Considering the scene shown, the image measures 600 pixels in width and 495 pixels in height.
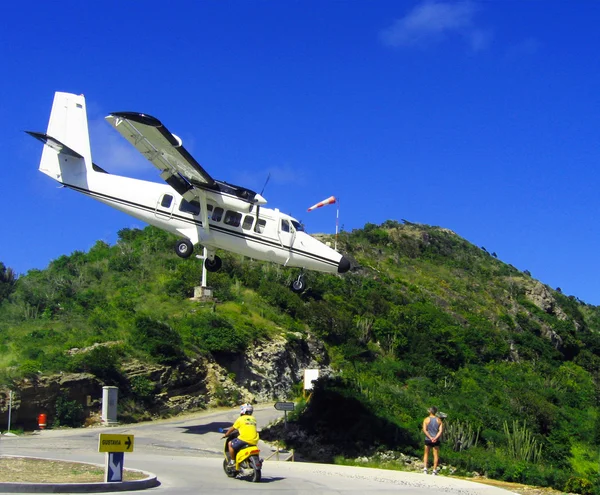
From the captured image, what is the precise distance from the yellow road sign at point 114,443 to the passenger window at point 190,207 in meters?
14.7

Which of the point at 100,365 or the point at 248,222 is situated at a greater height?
the point at 248,222

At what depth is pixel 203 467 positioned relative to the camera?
18.0 meters

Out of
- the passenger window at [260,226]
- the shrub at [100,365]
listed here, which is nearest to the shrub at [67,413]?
the shrub at [100,365]

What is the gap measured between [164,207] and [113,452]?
1582 cm

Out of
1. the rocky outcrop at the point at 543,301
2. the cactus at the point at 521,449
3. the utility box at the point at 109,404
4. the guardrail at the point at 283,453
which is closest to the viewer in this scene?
the guardrail at the point at 283,453

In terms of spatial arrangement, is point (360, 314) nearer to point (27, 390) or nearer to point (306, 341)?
point (306, 341)

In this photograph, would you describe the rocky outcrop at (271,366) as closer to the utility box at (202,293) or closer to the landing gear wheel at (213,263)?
the utility box at (202,293)

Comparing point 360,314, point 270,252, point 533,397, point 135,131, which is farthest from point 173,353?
point 360,314

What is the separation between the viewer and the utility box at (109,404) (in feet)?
95.4

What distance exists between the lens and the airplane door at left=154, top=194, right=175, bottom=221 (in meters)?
27.5

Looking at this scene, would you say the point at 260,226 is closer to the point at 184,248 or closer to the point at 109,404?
the point at 184,248

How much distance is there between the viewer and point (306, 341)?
46.2 metres

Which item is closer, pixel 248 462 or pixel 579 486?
pixel 248 462

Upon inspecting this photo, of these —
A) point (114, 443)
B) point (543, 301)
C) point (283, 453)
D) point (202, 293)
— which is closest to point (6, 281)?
point (202, 293)
